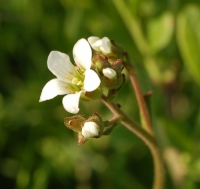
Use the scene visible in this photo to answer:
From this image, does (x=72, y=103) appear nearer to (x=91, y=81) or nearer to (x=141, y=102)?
(x=91, y=81)

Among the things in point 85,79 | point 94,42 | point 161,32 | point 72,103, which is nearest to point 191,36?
point 161,32

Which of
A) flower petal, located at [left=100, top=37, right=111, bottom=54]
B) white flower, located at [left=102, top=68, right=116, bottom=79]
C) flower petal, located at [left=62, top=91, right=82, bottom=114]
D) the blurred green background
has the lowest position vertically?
the blurred green background

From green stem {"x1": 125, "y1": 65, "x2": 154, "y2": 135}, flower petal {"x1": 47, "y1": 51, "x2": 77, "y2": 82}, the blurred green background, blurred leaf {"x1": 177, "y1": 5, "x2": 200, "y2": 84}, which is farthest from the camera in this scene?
the blurred green background

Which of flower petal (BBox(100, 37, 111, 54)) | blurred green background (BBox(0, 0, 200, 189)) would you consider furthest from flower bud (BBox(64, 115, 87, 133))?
blurred green background (BBox(0, 0, 200, 189))

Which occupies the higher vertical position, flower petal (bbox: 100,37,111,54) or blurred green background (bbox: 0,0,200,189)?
flower petal (bbox: 100,37,111,54)

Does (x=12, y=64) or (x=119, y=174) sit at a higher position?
(x=12, y=64)

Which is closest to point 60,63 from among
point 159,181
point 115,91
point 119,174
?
point 115,91

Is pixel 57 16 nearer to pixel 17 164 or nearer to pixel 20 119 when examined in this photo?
pixel 20 119

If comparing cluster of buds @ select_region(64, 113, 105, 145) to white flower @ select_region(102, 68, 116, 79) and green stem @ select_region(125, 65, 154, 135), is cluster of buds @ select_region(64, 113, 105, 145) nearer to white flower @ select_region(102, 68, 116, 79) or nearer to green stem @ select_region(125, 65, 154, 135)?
white flower @ select_region(102, 68, 116, 79)

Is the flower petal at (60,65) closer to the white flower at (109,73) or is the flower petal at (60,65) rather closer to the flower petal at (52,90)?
the flower petal at (52,90)
